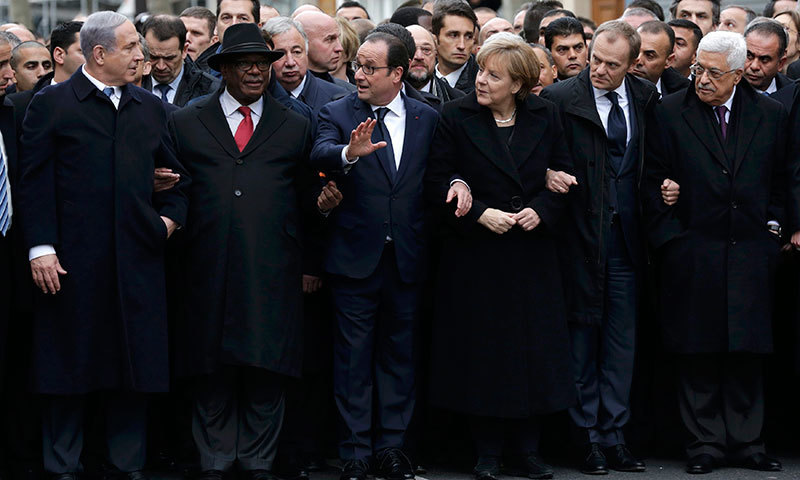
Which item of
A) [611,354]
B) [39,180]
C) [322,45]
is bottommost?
[611,354]

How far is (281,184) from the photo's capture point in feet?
23.1

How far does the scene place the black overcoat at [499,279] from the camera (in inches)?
284

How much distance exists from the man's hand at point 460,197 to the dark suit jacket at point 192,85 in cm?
198

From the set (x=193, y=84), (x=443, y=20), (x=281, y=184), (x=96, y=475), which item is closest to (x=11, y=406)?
(x=96, y=475)

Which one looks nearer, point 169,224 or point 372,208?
point 169,224

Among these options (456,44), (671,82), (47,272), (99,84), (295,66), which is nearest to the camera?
(47,272)

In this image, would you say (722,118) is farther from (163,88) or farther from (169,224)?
(163,88)

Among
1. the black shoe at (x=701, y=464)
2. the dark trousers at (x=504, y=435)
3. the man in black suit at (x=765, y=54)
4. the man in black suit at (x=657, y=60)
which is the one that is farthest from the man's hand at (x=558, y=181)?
the man in black suit at (x=765, y=54)

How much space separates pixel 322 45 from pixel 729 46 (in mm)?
2614

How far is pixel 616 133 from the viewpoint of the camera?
300 inches

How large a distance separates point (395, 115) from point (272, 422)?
5.81 feet

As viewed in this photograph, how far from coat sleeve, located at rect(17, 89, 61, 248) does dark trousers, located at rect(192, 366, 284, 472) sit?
1143mm

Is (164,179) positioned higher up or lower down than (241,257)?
higher up

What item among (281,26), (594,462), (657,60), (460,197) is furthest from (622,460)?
(281,26)
